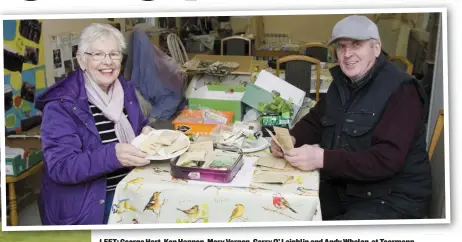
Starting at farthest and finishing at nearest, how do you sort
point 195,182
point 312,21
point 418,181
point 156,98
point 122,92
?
point 312,21 < point 156,98 < point 122,92 < point 418,181 < point 195,182

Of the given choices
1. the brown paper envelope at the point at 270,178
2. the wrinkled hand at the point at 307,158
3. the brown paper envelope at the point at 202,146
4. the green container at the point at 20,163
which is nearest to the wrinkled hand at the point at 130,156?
the brown paper envelope at the point at 202,146

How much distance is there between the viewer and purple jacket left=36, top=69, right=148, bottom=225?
1.37 metres

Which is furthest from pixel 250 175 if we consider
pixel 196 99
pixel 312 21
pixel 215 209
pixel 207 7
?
pixel 312 21

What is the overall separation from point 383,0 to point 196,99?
101 cm

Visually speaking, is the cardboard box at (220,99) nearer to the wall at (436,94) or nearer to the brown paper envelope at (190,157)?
the brown paper envelope at (190,157)

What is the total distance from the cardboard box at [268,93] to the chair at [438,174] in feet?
1.84

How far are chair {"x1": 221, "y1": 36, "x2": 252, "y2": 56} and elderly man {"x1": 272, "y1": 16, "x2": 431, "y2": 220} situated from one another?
306 cm

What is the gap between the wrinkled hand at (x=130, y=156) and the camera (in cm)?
134

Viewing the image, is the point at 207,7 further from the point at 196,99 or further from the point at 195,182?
the point at 196,99

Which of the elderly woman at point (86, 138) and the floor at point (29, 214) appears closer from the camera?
the elderly woman at point (86, 138)

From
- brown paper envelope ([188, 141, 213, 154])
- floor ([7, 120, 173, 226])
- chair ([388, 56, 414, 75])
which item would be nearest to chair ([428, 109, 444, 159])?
brown paper envelope ([188, 141, 213, 154])

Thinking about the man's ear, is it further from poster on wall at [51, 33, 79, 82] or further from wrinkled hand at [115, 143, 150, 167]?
poster on wall at [51, 33, 79, 82]

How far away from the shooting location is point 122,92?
5.33 feet

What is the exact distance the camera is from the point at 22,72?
226 cm
